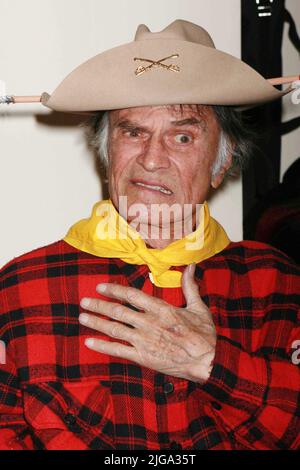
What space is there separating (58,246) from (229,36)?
2.78 feet

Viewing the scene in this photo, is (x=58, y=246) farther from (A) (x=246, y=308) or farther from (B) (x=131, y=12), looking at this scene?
(B) (x=131, y=12)

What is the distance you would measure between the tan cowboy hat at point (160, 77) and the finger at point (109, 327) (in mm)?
477

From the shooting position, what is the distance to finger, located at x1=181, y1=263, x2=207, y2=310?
1.48 meters

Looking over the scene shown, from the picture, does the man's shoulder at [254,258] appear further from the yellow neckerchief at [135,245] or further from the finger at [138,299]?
the finger at [138,299]

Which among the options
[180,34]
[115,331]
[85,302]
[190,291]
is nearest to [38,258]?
[85,302]

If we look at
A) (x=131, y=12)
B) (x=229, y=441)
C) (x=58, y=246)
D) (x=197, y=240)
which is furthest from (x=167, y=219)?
(x=131, y=12)

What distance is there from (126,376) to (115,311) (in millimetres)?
157

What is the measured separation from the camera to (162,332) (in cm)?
144

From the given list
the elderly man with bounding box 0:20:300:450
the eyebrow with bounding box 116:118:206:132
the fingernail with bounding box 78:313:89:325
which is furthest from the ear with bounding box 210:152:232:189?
the fingernail with bounding box 78:313:89:325

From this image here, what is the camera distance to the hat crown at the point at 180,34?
4.80 feet

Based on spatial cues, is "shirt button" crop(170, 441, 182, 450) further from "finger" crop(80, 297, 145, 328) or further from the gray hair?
the gray hair

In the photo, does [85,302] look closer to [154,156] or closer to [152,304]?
[152,304]

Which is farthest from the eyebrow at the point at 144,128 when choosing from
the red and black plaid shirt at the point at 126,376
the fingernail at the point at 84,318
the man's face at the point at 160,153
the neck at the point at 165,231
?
the fingernail at the point at 84,318

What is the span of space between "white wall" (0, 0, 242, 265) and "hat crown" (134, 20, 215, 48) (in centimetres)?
29
